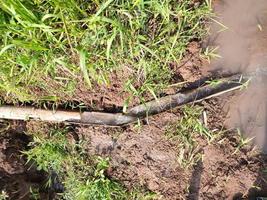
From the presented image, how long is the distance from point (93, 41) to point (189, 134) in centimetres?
74

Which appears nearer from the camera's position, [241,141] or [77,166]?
[241,141]

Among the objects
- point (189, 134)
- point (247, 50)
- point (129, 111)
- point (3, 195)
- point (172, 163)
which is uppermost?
point (247, 50)

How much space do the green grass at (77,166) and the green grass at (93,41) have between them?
1.02 feet

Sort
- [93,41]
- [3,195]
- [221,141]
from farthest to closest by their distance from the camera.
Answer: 1. [3,195]
2. [221,141]
3. [93,41]

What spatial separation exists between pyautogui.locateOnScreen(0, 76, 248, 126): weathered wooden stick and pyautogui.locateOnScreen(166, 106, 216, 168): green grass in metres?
0.08

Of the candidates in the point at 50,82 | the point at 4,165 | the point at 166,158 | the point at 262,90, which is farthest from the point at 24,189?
the point at 262,90

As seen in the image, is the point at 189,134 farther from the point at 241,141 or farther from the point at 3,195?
the point at 3,195

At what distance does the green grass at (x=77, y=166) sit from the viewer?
2.50 m

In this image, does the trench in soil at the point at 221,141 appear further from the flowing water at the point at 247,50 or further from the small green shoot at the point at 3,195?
the small green shoot at the point at 3,195

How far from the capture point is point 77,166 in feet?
8.38

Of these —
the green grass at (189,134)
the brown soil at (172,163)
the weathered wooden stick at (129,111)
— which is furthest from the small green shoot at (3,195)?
the green grass at (189,134)

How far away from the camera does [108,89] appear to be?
2455mm

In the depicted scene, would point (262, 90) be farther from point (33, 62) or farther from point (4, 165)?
point (4, 165)

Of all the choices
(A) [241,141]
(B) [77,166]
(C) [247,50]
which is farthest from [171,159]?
(C) [247,50]
